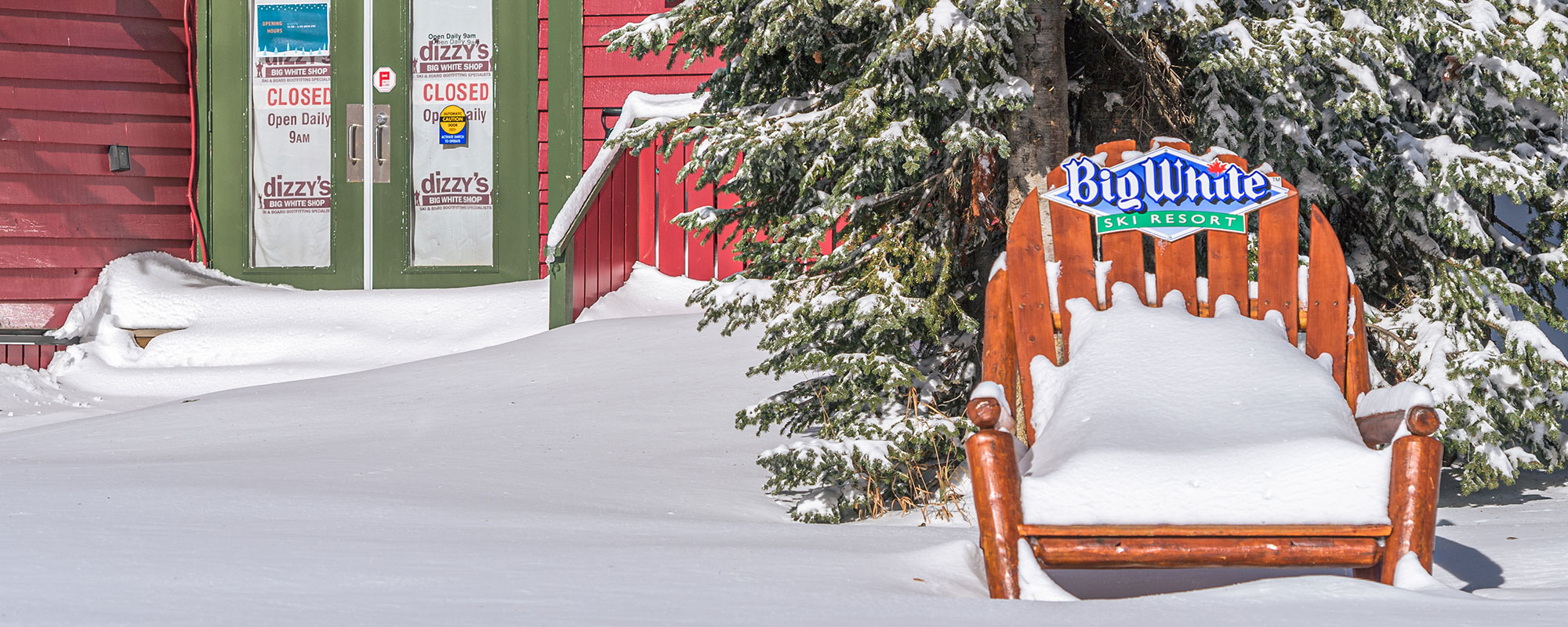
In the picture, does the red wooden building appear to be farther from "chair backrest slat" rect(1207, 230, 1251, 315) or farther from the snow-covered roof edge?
"chair backrest slat" rect(1207, 230, 1251, 315)

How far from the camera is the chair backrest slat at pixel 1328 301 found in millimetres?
3105

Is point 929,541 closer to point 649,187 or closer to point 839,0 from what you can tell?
point 839,0

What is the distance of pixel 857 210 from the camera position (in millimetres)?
3889

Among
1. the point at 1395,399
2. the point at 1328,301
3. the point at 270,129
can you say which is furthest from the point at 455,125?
the point at 1395,399

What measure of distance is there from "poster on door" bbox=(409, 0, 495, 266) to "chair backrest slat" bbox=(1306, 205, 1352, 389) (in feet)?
20.0

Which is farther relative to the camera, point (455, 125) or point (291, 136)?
point (291, 136)

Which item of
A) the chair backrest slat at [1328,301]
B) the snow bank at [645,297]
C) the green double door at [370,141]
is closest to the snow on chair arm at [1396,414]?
the chair backrest slat at [1328,301]

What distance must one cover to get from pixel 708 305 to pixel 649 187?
391 centimetres

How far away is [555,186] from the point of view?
817 cm

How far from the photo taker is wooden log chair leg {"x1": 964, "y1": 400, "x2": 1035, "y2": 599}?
231 cm

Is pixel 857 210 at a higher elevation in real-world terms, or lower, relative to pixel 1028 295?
higher

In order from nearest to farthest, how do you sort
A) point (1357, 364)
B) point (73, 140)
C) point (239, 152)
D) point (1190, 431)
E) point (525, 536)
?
1. point (1190, 431)
2. point (525, 536)
3. point (1357, 364)
4. point (73, 140)
5. point (239, 152)

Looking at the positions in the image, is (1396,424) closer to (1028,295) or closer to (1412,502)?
(1412,502)

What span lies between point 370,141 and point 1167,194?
636cm
